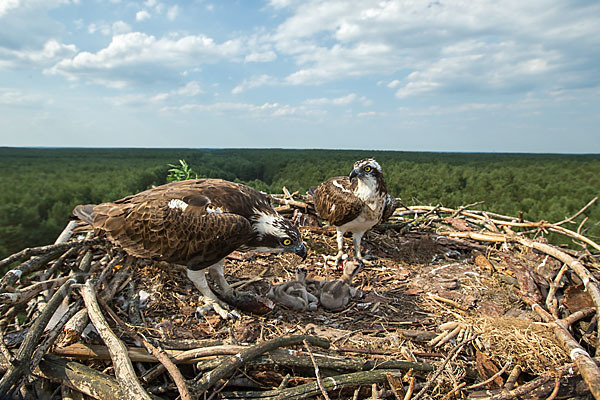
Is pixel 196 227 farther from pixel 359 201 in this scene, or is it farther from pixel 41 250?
pixel 359 201

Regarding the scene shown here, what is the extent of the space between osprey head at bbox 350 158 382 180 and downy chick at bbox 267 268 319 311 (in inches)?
70.0

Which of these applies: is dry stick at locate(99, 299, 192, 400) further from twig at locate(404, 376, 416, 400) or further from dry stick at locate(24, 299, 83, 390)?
twig at locate(404, 376, 416, 400)

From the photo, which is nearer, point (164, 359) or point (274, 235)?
point (164, 359)

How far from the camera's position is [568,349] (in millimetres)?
2842

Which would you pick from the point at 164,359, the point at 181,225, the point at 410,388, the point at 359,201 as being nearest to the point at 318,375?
the point at 410,388

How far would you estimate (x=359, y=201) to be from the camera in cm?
504

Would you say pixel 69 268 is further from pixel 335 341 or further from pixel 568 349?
pixel 568 349

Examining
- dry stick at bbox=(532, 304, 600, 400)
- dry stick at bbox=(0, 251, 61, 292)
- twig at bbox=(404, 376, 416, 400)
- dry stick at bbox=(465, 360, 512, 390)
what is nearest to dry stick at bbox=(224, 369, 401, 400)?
twig at bbox=(404, 376, 416, 400)

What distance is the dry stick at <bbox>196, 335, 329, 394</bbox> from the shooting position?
2.42m

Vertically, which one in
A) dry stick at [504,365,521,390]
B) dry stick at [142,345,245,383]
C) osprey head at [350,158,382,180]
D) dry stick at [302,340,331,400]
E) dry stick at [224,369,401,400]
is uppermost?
osprey head at [350,158,382,180]

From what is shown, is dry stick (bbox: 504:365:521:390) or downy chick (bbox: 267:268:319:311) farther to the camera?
downy chick (bbox: 267:268:319:311)

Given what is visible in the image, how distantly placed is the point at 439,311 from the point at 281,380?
7.06ft

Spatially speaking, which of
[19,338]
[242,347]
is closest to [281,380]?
[242,347]

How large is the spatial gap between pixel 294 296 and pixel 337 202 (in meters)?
1.68
